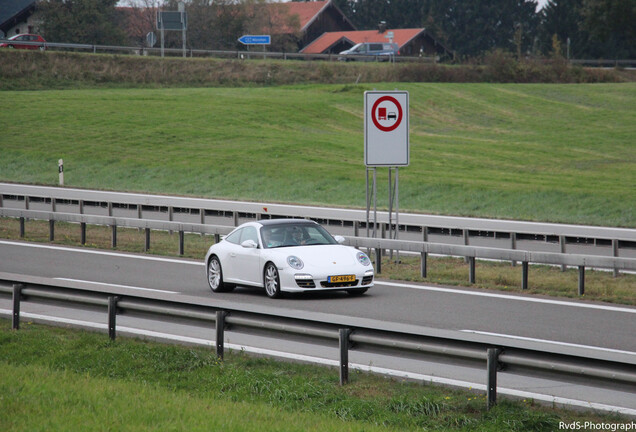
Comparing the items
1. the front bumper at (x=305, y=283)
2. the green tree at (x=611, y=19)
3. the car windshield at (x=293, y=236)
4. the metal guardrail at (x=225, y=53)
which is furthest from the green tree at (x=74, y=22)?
the front bumper at (x=305, y=283)

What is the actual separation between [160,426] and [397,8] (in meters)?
128

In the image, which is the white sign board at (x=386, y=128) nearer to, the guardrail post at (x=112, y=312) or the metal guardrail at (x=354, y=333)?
the metal guardrail at (x=354, y=333)

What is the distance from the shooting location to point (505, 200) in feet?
104

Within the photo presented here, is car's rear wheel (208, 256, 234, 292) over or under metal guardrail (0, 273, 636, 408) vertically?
under

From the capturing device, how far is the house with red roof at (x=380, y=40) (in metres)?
108

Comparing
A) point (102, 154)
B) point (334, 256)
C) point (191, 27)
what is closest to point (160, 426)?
point (334, 256)

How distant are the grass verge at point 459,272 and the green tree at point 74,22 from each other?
59805 millimetres

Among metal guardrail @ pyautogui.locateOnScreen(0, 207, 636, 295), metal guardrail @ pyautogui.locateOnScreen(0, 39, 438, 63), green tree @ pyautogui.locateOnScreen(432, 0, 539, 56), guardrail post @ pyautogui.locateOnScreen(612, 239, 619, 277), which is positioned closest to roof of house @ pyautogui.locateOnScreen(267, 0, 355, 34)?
green tree @ pyautogui.locateOnScreen(432, 0, 539, 56)

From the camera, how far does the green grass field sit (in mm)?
33875

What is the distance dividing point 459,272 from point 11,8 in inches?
3355

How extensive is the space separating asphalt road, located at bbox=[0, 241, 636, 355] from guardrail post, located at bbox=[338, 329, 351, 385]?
10.4ft

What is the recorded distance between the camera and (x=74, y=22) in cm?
8256

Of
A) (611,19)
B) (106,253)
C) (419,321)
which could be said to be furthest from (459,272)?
(611,19)

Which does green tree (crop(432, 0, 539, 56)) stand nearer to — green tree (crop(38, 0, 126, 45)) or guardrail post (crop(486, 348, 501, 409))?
green tree (crop(38, 0, 126, 45))
